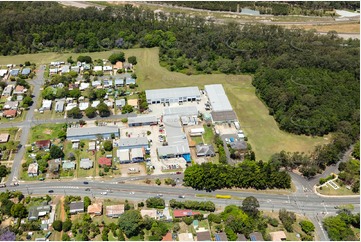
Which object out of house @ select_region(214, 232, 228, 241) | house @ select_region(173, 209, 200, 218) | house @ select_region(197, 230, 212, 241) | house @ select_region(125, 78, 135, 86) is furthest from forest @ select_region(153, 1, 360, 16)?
house @ select_region(214, 232, 228, 241)

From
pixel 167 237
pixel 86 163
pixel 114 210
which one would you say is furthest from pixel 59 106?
pixel 167 237

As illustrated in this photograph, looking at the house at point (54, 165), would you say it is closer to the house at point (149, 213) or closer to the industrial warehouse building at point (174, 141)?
the industrial warehouse building at point (174, 141)

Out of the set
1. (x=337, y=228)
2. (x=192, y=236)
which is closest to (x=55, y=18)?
(x=192, y=236)

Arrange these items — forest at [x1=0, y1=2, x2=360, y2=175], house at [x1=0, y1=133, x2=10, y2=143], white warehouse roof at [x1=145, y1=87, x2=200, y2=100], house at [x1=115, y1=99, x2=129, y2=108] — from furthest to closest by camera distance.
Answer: white warehouse roof at [x1=145, y1=87, x2=200, y2=100], house at [x1=115, y1=99, x2=129, y2=108], forest at [x1=0, y1=2, x2=360, y2=175], house at [x1=0, y1=133, x2=10, y2=143]

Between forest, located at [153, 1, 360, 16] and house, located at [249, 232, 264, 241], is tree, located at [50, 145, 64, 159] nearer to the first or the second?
house, located at [249, 232, 264, 241]

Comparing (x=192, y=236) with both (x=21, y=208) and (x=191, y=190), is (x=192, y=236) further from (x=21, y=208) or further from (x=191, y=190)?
(x=21, y=208)

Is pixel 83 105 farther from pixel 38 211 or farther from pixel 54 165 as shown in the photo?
pixel 38 211

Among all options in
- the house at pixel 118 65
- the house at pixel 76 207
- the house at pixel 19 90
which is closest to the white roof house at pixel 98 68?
the house at pixel 118 65
